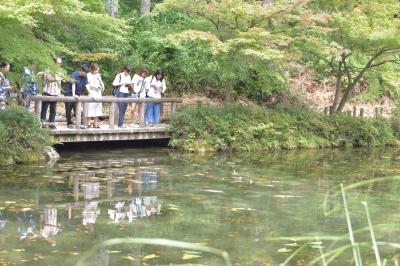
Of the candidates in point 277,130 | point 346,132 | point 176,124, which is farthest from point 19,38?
point 346,132

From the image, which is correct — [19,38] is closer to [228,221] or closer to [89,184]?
[89,184]

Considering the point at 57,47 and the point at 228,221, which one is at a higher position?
the point at 57,47

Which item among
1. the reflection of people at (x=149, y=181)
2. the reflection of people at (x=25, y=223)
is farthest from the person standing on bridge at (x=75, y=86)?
the reflection of people at (x=25, y=223)

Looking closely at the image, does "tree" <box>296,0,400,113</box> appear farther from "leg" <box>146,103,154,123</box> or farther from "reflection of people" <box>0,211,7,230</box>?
"reflection of people" <box>0,211,7,230</box>

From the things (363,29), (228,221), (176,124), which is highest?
(363,29)

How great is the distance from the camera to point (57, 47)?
1118 centimetres

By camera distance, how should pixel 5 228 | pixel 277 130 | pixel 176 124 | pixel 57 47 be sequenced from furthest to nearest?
pixel 277 130, pixel 176 124, pixel 57 47, pixel 5 228

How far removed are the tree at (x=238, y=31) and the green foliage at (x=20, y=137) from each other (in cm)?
421

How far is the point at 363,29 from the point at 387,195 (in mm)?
7026

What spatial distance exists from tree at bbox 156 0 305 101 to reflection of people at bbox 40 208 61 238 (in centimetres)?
754

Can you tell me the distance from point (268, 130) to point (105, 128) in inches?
174

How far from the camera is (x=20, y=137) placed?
11.7m

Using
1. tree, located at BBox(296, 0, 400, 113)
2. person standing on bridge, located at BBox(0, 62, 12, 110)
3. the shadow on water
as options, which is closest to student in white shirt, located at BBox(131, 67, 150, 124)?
the shadow on water

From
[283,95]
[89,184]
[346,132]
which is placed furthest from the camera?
[283,95]
